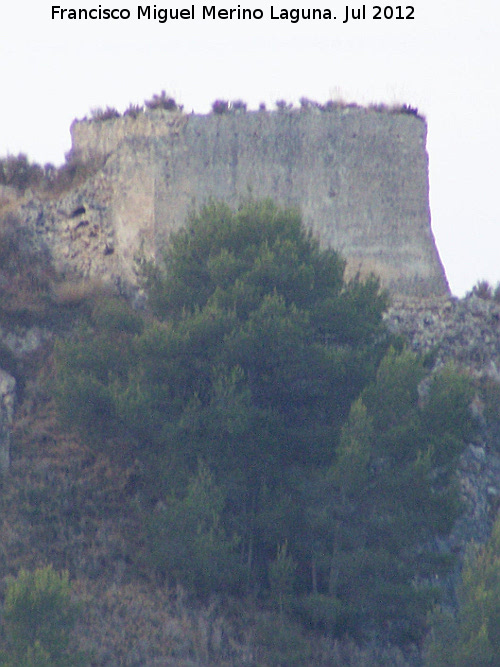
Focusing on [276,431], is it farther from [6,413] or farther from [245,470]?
[6,413]

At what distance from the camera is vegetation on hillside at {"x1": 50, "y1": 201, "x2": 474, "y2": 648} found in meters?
14.1

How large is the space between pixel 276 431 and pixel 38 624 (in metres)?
5.03

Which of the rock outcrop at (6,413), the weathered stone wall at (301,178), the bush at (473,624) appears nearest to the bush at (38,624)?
the bush at (473,624)

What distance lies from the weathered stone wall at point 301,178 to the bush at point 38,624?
904 centimetres

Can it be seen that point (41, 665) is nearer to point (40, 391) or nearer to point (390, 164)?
point (40, 391)

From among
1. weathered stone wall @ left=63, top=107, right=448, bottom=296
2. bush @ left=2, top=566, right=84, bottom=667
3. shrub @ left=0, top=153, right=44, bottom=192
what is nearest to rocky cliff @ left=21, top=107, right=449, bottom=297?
weathered stone wall @ left=63, top=107, right=448, bottom=296

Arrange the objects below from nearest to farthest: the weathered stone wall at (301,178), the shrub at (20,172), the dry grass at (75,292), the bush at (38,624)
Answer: the bush at (38,624), the dry grass at (75,292), the weathered stone wall at (301,178), the shrub at (20,172)

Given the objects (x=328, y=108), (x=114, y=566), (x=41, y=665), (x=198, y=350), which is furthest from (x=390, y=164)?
(x=41, y=665)

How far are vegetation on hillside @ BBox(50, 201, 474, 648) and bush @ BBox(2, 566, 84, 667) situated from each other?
3078mm

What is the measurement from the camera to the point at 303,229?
17156mm

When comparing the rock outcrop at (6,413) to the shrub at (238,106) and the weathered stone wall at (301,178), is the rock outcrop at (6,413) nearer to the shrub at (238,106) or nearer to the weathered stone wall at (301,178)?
the weathered stone wall at (301,178)

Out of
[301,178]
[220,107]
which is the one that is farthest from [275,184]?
[220,107]

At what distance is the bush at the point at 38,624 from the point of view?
35.6 ft

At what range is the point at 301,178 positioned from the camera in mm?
19578
